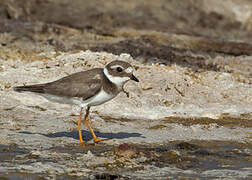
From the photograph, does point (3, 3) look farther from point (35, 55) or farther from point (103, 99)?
point (103, 99)

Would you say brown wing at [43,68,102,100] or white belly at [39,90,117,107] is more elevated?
brown wing at [43,68,102,100]

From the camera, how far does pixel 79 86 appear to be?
28.2ft

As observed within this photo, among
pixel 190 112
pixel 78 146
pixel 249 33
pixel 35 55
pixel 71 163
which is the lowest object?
pixel 71 163

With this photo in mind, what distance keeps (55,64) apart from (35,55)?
245cm

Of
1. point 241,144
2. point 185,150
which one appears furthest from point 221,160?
point 241,144

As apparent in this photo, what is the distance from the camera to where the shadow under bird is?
845 centimetres

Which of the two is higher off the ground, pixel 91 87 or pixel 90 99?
pixel 91 87

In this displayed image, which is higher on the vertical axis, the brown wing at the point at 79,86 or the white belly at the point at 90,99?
the brown wing at the point at 79,86

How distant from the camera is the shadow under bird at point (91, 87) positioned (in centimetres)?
845

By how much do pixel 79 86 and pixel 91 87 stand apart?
0.81ft

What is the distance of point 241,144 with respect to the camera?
8.90 metres

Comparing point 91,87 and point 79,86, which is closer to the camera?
point 91,87

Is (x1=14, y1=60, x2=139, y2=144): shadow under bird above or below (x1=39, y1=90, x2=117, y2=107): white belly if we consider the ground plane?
above

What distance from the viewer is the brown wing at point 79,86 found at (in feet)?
27.8
